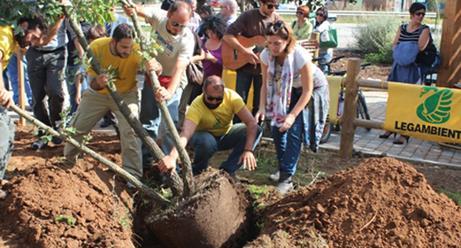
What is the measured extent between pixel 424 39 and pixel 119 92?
434cm

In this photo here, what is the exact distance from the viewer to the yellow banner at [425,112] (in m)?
6.25

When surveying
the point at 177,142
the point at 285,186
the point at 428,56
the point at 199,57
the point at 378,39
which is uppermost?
the point at 199,57

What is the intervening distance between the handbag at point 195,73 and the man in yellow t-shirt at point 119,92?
3.36 feet

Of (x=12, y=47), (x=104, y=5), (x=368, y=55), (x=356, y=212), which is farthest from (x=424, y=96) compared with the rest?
(x=368, y=55)

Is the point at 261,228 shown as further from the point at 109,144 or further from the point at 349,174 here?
the point at 109,144

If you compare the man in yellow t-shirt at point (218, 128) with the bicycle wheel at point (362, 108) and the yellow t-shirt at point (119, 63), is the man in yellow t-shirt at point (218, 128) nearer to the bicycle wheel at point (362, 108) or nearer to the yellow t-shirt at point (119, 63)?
the yellow t-shirt at point (119, 63)

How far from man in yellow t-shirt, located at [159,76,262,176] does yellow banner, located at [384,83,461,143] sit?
6.69 feet

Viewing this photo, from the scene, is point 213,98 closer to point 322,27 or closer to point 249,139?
point 249,139

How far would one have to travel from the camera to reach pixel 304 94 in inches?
202

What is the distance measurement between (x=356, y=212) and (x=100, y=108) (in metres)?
2.42

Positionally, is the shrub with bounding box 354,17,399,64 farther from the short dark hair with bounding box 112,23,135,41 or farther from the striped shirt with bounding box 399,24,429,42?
the short dark hair with bounding box 112,23,135,41

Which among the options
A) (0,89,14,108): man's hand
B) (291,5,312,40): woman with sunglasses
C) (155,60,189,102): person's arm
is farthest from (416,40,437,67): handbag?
(0,89,14,108): man's hand

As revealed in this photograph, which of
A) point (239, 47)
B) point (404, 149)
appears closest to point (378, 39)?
point (404, 149)

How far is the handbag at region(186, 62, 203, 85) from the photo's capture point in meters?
6.08
